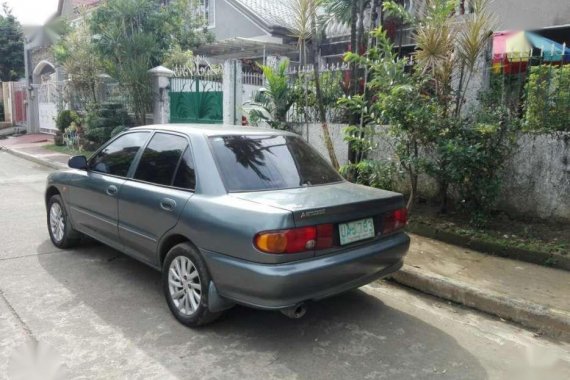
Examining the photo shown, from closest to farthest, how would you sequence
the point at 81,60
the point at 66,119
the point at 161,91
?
the point at 161,91, the point at 81,60, the point at 66,119

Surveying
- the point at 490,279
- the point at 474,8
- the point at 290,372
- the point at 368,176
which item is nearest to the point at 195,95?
the point at 368,176

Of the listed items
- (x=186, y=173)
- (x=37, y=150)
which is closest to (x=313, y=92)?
(x=186, y=173)

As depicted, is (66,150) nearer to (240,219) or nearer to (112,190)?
(112,190)

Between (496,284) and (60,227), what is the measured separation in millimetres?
4686

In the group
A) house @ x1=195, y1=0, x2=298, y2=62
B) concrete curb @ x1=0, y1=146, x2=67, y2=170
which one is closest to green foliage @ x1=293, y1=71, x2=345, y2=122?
house @ x1=195, y1=0, x2=298, y2=62

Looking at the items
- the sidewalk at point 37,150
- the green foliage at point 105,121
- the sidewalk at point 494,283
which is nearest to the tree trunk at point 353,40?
the sidewalk at point 494,283

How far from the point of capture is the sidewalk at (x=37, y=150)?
43.6ft

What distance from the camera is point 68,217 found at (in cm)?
539

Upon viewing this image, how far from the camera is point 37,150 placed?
16.2m

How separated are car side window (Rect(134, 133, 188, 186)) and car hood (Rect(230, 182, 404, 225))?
0.81m

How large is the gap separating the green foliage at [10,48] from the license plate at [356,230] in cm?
3002

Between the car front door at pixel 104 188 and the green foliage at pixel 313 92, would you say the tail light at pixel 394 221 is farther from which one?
the green foliage at pixel 313 92

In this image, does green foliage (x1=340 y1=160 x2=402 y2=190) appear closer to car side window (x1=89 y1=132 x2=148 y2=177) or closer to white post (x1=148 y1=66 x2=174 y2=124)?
car side window (x1=89 y1=132 x2=148 y2=177)

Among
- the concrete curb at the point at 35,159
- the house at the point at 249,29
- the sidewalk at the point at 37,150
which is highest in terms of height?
the house at the point at 249,29
